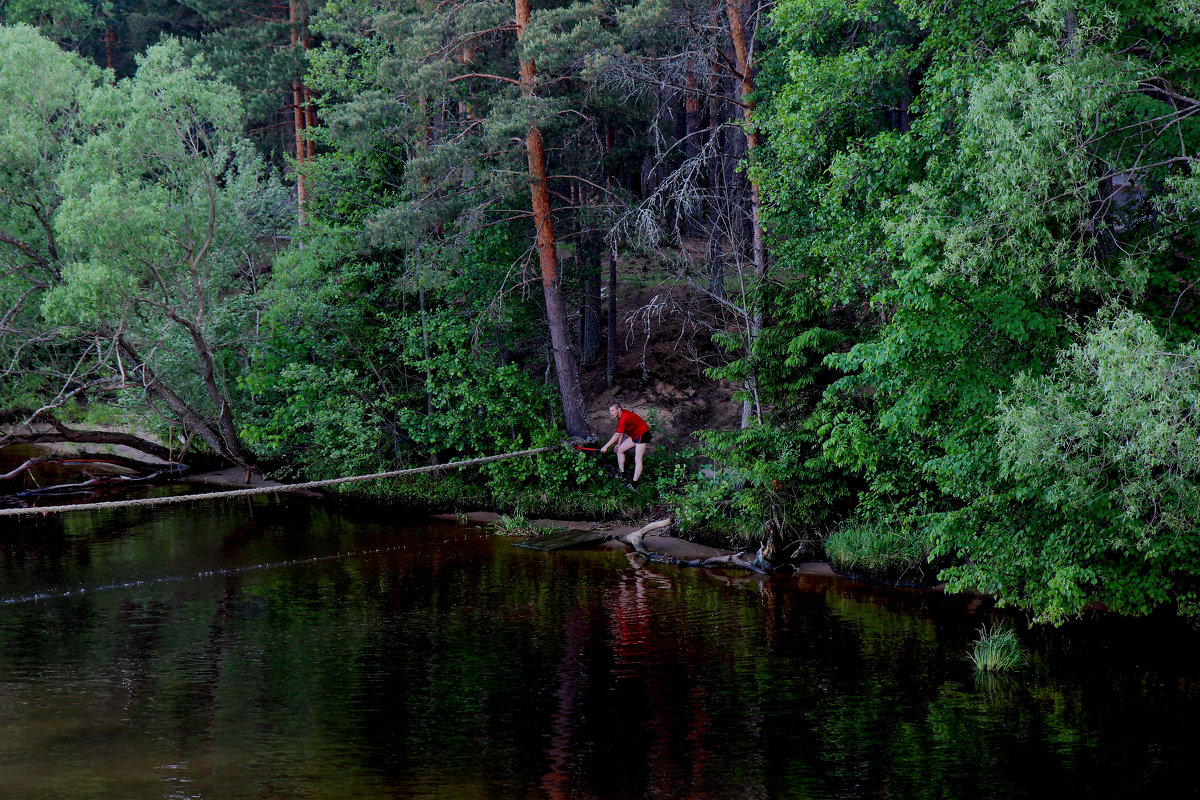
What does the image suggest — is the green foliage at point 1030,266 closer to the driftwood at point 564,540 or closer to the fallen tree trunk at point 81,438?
the driftwood at point 564,540

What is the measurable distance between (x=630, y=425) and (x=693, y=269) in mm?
3164

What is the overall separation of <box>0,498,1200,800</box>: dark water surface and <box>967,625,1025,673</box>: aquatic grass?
18 cm

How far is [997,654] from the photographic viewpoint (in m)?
9.98

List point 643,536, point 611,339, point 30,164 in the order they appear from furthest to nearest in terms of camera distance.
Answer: point 611,339
point 30,164
point 643,536

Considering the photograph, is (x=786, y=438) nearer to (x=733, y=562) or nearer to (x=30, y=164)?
(x=733, y=562)

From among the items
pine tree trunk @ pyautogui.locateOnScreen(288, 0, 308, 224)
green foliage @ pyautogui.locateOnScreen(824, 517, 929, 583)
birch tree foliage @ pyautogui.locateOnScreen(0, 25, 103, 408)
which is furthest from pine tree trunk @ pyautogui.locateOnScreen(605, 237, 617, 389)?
birch tree foliage @ pyautogui.locateOnScreen(0, 25, 103, 408)

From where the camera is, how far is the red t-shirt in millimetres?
16094

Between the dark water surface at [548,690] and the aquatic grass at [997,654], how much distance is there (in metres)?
0.18

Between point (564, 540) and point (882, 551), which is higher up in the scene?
point (882, 551)

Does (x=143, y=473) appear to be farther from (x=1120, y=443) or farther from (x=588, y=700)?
(x=1120, y=443)

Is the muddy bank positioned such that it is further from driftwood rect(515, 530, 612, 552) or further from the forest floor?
the forest floor

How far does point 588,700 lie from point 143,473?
15.1m

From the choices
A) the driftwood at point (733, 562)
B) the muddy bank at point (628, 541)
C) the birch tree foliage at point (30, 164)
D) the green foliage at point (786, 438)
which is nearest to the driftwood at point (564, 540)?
the muddy bank at point (628, 541)

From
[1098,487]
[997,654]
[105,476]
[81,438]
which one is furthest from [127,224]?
[1098,487]
